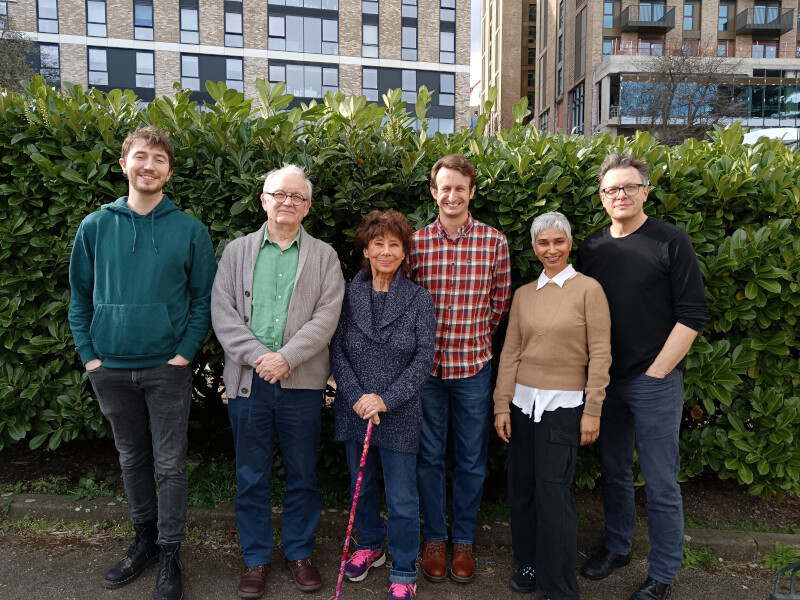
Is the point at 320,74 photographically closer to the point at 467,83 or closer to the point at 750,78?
the point at 467,83

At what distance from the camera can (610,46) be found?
45562 millimetres

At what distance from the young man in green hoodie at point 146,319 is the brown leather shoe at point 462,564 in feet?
4.94

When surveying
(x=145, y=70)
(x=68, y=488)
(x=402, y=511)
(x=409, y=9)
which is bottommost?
(x=68, y=488)

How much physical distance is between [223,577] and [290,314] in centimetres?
158

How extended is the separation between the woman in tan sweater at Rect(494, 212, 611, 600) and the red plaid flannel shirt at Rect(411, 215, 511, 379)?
0.28 m

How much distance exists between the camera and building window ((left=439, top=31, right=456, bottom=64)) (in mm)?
36906

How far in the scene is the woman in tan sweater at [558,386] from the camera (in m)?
2.92

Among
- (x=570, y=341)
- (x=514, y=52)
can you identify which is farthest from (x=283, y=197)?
(x=514, y=52)

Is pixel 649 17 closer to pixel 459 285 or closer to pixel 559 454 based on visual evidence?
pixel 459 285

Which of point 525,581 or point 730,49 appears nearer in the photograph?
point 525,581

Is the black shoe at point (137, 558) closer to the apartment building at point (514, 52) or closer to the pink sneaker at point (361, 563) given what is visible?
the pink sneaker at point (361, 563)

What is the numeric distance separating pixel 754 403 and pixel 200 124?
3.98m

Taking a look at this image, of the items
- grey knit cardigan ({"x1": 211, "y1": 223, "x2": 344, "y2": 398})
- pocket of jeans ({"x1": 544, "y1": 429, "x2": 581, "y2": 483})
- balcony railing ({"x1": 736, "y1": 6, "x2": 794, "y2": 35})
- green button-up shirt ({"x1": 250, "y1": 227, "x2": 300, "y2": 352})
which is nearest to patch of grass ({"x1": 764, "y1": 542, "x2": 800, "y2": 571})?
pocket of jeans ({"x1": 544, "y1": 429, "x2": 581, "y2": 483})

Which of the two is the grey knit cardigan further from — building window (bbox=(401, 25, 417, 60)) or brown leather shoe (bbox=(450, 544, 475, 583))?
building window (bbox=(401, 25, 417, 60))
